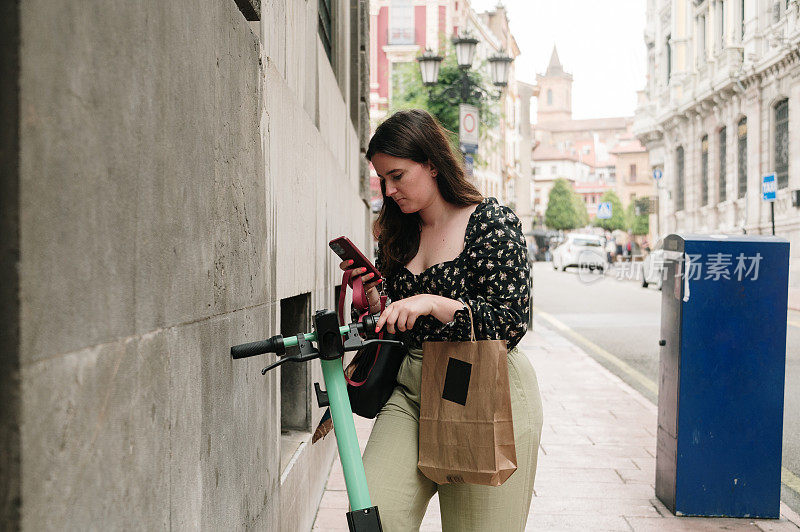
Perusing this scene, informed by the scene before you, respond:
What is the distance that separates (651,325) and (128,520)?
14.9 meters

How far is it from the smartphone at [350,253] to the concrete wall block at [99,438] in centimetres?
68

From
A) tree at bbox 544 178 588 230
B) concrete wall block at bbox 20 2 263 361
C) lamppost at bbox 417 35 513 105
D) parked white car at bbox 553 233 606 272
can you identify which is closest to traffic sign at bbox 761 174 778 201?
lamppost at bbox 417 35 513 105

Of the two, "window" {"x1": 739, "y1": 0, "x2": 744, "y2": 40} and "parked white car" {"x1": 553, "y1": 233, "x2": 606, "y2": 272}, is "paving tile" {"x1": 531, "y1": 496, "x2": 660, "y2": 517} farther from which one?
"parked white car" {"x1": 553, "y1": 233, "x2": 606, "y2": 272}

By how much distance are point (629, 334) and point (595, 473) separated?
905 centimetres

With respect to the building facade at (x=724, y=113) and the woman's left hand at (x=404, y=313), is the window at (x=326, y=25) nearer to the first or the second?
the woman's left hand at (x=404, y=313)

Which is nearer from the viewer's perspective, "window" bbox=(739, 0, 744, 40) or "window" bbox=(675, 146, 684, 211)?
"window" bbox=(739, 0, 744, 40)

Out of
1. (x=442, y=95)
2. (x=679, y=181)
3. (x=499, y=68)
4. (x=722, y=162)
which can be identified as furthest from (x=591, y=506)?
(x=679, y=181)

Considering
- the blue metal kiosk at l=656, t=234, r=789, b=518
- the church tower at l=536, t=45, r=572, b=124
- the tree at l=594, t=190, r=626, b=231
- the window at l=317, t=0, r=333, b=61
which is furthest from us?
the church tower at l=536, t=45, r=572, b=124

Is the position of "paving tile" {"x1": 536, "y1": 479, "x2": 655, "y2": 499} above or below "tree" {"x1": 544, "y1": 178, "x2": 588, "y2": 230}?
below

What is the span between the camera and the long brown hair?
98.9 inches

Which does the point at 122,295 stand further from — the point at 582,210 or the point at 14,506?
the point at 582,210

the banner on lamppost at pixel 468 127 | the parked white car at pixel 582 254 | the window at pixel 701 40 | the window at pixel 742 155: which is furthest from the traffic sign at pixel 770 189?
the window at pixel 701 40

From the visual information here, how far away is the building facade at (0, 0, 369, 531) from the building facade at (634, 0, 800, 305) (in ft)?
68.5

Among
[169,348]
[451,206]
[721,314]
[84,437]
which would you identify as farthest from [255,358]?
[721,314]
